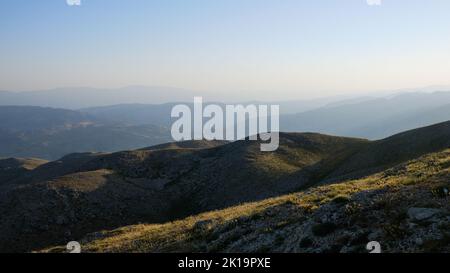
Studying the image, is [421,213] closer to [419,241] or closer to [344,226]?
[419,241]

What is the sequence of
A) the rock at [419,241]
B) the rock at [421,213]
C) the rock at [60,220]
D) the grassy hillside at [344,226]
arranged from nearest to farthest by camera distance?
the rock at [419,241], the grassy hillside at [344,226], the rock at [421,213], the rock at [60,220]

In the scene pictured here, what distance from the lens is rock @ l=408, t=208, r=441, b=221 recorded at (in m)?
19.5

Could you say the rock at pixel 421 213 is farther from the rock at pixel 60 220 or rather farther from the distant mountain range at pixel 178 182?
the rock at pixel 60 220

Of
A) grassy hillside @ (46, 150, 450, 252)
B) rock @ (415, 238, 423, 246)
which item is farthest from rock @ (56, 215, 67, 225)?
rock @ (415, 238, 423, 246)

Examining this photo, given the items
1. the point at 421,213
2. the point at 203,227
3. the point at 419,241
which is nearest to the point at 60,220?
the point at 203,227

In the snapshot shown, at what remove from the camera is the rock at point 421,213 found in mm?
19489

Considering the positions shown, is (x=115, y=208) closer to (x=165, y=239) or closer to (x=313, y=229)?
(x=165, y=239)

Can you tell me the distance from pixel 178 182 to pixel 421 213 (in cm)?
6968

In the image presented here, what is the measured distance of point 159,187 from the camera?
84.3 meters

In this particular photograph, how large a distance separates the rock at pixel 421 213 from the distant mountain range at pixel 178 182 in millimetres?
35449

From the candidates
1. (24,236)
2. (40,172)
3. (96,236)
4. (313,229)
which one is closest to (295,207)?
(313,229)

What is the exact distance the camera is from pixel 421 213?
19.8m

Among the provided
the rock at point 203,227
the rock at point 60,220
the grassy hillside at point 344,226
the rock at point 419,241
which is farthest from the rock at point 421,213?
the rock at point 60,220

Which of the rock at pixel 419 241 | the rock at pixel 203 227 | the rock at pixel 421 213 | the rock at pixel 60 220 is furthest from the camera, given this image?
the rock at pixel 60 220
